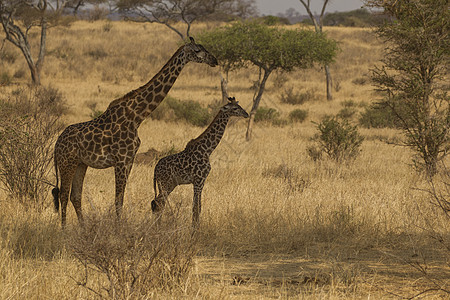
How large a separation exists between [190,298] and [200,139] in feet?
8.54

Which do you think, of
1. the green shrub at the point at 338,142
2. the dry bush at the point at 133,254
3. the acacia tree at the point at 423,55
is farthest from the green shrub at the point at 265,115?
the dry bush at the point at 133,254

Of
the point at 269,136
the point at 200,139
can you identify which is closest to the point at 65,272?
the point at 200,139

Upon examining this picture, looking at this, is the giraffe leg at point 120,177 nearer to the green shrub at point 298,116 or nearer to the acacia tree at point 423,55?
the acacia tree at point 423,55

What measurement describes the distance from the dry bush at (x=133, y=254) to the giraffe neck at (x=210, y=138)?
191 cm

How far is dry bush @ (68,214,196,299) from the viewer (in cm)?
407

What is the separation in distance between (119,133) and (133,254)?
2070 mm

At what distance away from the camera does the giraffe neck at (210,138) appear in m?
6.67

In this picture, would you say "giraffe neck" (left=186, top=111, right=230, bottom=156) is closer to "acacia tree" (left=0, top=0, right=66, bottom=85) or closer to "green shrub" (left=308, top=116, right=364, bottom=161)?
"green shrub" (left=308, top=116, right=364, bottom=161)

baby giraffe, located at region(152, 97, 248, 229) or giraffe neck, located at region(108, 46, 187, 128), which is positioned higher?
giraffe neck, located at region(108, 46, 187, 128)

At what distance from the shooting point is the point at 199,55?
19.8ft

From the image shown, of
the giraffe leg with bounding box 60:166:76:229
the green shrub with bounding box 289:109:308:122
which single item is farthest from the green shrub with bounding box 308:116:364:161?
the giraffe leg with bounding box 60:166:76:229

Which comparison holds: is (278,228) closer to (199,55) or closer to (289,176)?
(199,55)

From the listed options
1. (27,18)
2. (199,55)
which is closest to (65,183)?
(199,55)

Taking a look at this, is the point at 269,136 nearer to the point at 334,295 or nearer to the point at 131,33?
the point at 334,295
